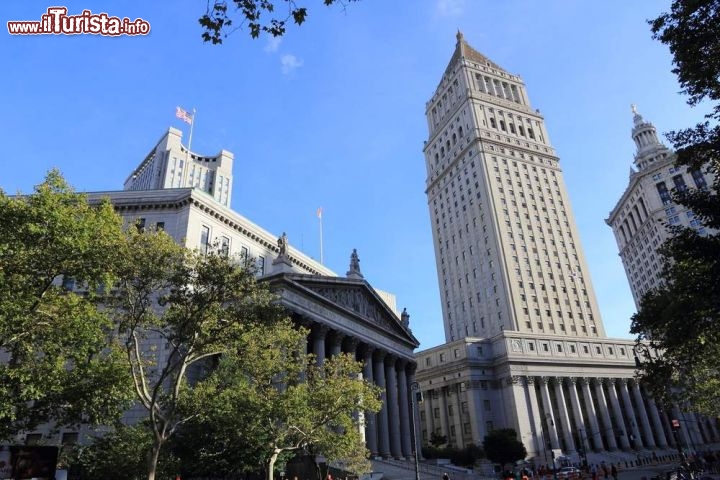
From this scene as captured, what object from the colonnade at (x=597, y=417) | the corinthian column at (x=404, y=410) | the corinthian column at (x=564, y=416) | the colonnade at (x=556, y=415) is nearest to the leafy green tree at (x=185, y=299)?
the corinthian column at (x=404, y=410)

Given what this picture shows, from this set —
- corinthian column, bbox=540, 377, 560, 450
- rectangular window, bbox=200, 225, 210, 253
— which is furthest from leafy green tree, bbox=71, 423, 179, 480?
corinthian column, bbox=540, 377, 560, 450

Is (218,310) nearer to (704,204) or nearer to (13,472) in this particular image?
(13,472)

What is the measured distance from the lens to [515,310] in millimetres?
79438

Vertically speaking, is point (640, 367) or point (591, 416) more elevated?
point (591, 416)

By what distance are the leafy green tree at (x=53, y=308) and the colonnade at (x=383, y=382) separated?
71.3ft

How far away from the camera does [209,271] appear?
24031 millimetres

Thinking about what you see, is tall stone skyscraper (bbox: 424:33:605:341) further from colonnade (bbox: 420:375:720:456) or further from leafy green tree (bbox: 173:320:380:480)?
leafy green tree (bbox: 173:320:380:480)

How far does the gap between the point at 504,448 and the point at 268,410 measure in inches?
1623

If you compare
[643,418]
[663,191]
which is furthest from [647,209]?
[643,418]

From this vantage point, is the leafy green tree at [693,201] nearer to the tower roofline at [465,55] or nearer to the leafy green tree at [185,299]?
the leafy green tree at [185,299]

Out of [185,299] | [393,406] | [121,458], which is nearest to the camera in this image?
[185,299]

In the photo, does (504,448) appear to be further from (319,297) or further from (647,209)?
(647,209)

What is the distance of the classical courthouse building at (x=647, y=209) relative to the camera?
11144 cm

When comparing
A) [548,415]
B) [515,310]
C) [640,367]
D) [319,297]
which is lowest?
[640,367]
